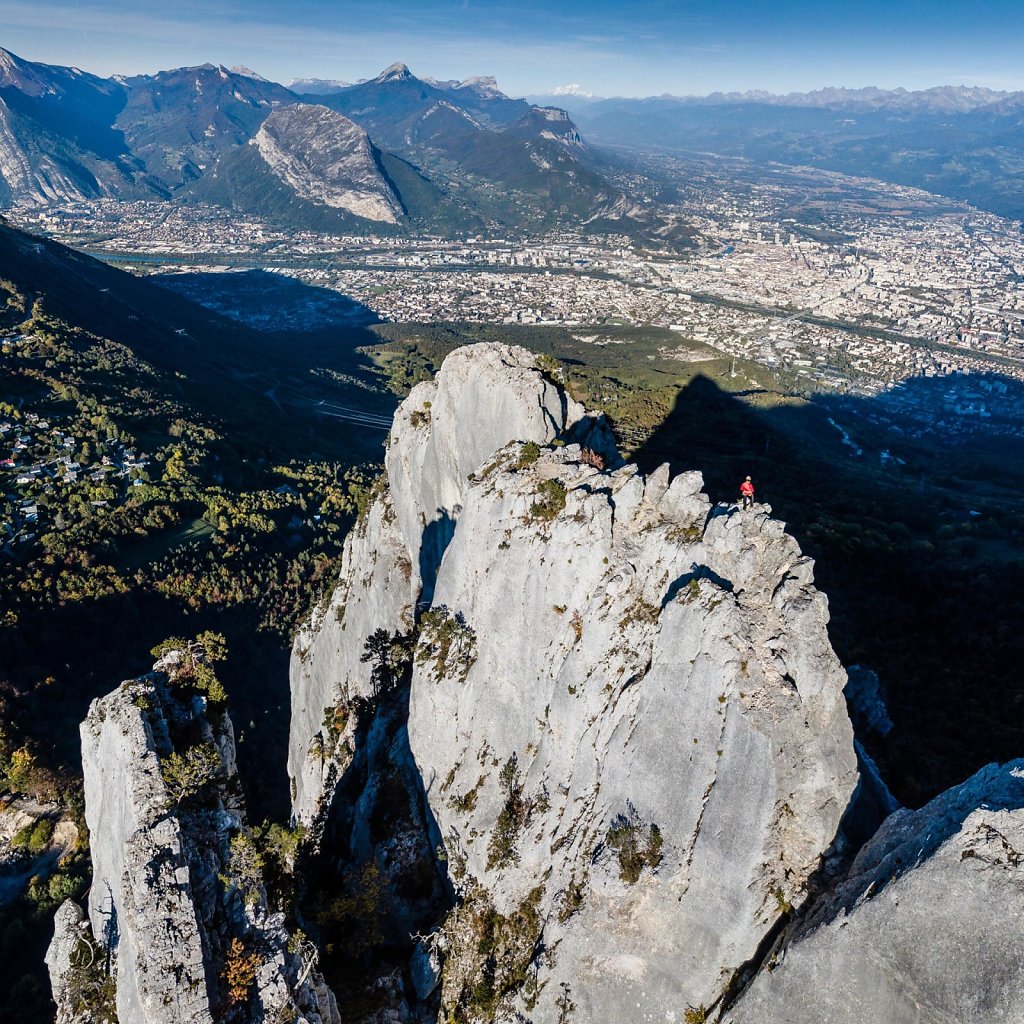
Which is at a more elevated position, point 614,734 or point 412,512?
point 412,512

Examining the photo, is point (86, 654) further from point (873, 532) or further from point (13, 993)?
point (873, 532)

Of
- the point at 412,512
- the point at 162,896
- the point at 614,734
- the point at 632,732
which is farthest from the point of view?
the point at 412,512

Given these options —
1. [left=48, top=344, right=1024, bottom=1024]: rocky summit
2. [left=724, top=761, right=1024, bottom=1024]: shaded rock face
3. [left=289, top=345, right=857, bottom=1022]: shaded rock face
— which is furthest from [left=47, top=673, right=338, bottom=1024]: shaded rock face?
[left=724, top=761, right=1024, bottom=1024]: shaded rock face

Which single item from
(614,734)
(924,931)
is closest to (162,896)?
(614,734)

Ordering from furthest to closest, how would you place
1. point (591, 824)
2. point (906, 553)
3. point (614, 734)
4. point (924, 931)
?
1. point (906, 553)
2. point (614, 734)
3. point (591, 824)
4. point (924, 931)

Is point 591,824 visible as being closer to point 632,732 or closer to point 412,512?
point 632,732

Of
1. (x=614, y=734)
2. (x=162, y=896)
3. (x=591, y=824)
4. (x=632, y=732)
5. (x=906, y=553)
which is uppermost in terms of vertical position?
(x=632, y=732)

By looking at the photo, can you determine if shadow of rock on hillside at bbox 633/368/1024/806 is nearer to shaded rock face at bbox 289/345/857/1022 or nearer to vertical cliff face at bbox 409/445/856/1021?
vertical cliff face at bbox 409/445/856/1021
